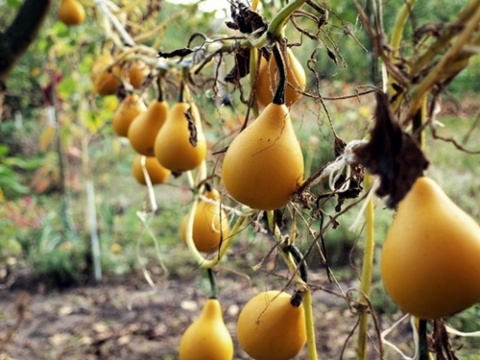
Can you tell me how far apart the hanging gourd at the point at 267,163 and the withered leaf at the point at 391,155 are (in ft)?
0.36

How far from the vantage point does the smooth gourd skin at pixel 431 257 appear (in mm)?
259

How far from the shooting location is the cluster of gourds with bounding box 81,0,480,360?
0.86 ft

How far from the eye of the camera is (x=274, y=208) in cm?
38

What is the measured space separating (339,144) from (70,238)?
2.40 meters

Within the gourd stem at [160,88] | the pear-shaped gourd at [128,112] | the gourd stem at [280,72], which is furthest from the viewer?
the pear-shaped gourd at [128,112]

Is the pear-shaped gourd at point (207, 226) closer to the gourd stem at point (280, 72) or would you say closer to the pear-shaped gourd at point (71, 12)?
the gourd stem at point (280, 72)

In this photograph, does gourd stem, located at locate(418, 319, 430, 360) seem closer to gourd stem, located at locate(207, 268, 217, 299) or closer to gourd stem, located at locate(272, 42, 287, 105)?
gourd stem, located at locate(272, 42, 287, 105)

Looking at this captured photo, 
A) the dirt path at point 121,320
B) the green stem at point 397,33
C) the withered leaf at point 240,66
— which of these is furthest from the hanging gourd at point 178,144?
the dirt path at point 121,320

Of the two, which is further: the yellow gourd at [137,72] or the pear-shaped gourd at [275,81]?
the yellow gourd at [137,72]

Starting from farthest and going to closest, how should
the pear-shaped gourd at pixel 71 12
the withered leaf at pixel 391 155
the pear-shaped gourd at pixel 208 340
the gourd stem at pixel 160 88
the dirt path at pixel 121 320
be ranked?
the dirt path at pixel 121 320, the pear-shaped gourd at pixel 71 12, the gourd stem at pixel 160 88, the pear-shaped gourd at pixel 208 340, the withered leaf at pixel 391 155

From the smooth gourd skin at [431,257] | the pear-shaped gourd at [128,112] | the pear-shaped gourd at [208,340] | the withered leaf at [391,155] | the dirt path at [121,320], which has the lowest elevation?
the dirt path at [121,320]

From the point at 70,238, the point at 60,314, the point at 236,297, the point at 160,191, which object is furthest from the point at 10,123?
the point at 236,297

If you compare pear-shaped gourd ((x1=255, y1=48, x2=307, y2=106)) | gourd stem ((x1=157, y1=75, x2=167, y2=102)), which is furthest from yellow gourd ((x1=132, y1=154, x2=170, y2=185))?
pear-shaped gourd ((x1=255, y1=48, x2=307, y2=106))

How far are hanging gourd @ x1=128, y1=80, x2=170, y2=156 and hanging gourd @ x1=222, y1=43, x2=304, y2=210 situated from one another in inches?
13.2
